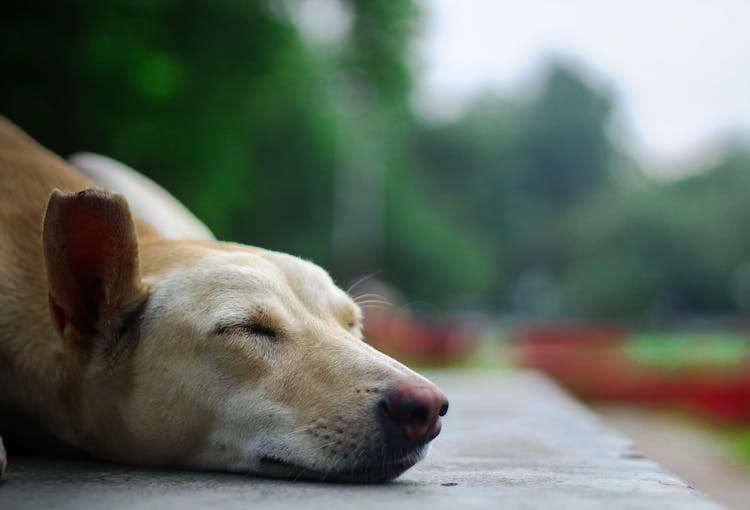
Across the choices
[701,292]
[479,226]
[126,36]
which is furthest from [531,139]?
[126,36]

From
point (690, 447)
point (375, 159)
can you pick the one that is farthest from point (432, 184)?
point (690, 447)

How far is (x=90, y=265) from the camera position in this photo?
3316mm

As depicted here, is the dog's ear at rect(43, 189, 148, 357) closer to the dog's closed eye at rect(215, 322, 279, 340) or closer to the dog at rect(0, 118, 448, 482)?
the dog at rect(0, 118, 448, 482)

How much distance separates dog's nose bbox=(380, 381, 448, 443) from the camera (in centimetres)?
293

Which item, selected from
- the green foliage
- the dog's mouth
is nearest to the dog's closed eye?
the dog's mouth

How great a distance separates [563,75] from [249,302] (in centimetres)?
9210

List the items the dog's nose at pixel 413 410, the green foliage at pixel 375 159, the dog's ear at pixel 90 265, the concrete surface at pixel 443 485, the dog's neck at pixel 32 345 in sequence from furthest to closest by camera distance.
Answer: the green foliage at pixel 375 159
the dog's neck at pixel 32 345
the dog's ear at pixel 90 265
the dog's nose at pixel 413 410
the concrete surface at pixel 443 485

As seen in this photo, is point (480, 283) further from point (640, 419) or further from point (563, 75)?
point (640, 419)

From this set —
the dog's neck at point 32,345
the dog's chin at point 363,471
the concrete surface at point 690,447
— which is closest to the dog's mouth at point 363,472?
the dog's chin at point 363,471

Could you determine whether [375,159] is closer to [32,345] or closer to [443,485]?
[32,345]

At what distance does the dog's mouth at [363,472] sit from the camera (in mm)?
2998

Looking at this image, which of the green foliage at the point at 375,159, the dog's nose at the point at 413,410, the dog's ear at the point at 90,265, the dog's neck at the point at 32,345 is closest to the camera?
the dog's nose at the point at 413,410

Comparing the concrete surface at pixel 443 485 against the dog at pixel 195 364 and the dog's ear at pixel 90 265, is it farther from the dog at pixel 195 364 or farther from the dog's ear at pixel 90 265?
the dog's ear at pixel 90 265

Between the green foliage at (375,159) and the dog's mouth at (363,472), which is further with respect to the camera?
the green foliage at (375,159)
